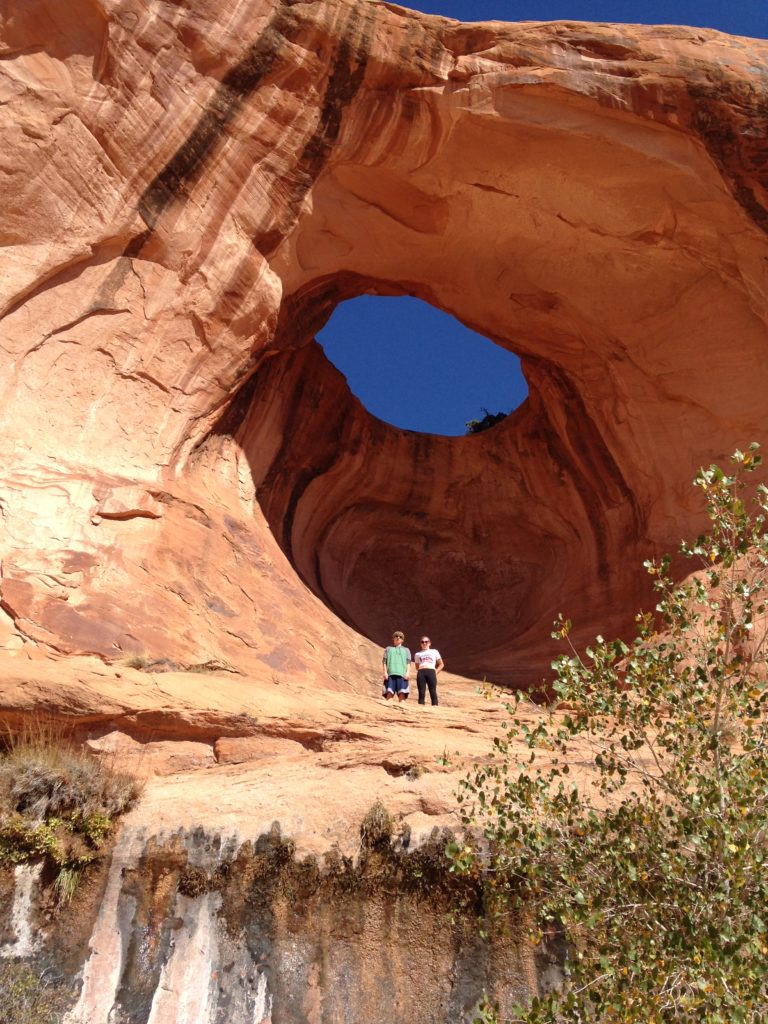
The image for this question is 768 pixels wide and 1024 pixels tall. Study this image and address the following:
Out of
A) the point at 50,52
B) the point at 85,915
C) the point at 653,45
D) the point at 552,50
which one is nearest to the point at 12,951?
the point at 85,915

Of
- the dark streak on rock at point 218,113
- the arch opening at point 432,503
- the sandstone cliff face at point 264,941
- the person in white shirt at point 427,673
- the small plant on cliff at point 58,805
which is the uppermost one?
the dark streak on rock at point 218,113

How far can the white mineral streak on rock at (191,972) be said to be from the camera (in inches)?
221

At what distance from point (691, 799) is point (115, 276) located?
820 centimetres

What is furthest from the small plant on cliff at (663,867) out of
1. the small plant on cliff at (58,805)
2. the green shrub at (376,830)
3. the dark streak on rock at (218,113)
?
the dark streak on rock at (218,113)

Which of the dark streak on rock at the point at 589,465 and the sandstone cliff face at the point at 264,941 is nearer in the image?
the sandstone cliff face at the point at 264,941

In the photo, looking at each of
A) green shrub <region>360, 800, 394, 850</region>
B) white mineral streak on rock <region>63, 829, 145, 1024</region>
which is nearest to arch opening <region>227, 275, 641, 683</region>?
green shrub <region>360, 800, 394, 850</region>

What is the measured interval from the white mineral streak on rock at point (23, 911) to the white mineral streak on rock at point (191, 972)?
90 cm

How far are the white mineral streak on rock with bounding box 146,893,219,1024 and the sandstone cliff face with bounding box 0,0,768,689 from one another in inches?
114

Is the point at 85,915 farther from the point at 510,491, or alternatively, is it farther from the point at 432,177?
the point at 510,491

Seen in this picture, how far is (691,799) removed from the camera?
4.74m

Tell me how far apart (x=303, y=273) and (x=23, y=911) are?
8631 millimetres

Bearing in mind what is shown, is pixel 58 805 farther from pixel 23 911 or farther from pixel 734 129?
pixel 734 129

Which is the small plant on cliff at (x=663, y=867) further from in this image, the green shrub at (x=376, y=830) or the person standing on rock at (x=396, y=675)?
the person standing on rock at (x=396, y=675)

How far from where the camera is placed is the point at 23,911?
6023 mm
